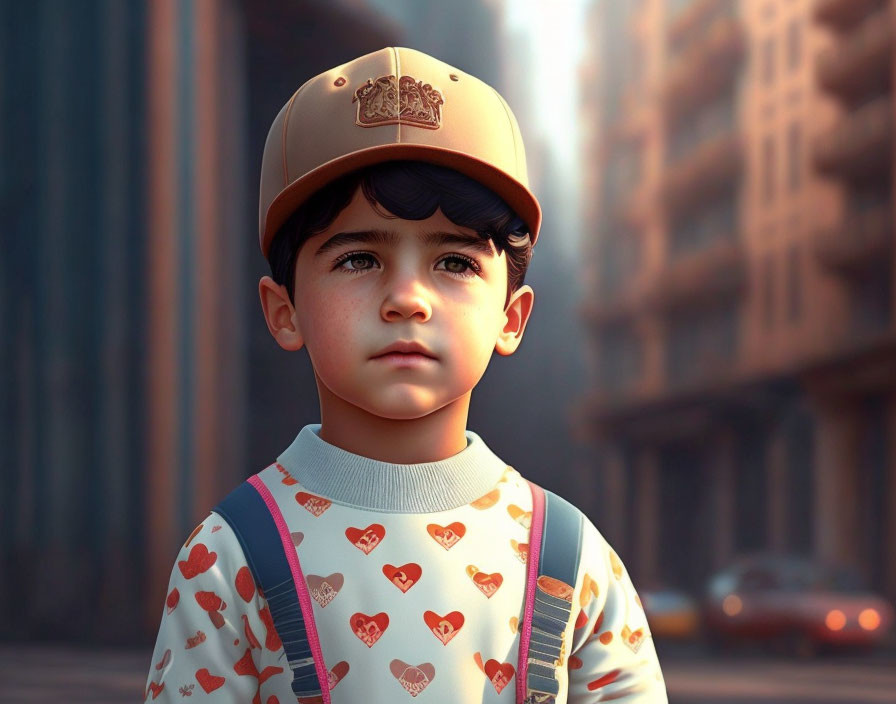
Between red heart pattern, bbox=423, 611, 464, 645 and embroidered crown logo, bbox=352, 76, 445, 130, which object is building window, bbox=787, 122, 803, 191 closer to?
embroidered crown logo, bbox=352, 76, 445, 130

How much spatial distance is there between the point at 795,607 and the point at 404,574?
1444 cm

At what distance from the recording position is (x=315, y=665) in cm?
238

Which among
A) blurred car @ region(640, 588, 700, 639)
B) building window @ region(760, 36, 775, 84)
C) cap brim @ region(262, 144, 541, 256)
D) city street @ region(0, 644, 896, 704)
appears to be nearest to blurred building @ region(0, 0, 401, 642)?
city street @ region(0, 644, 896, 704)

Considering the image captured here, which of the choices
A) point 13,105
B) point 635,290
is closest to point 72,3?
point 13,105

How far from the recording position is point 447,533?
8.24 feet

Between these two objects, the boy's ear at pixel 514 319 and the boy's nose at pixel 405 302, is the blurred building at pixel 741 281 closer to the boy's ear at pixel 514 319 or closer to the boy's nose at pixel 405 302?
the boy's ear at pixel 514 319

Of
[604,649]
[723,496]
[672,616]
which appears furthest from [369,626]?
[723,496]

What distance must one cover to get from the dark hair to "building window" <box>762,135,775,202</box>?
26819 millimetres

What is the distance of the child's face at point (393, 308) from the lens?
8.09 ft

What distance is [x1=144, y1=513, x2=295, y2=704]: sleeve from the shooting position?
7.84ft

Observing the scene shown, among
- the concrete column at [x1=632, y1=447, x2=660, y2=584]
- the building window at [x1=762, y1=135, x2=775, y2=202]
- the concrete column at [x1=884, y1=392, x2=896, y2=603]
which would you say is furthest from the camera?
the concrete column at [x1=632, y1=447, x2=660, y2=584]

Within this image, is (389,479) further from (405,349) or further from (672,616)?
(672,616)

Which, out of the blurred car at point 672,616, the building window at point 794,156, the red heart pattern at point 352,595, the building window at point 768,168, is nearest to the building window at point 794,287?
the building window at point 794,156

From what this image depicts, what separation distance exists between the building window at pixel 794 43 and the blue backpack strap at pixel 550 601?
1047 inches
